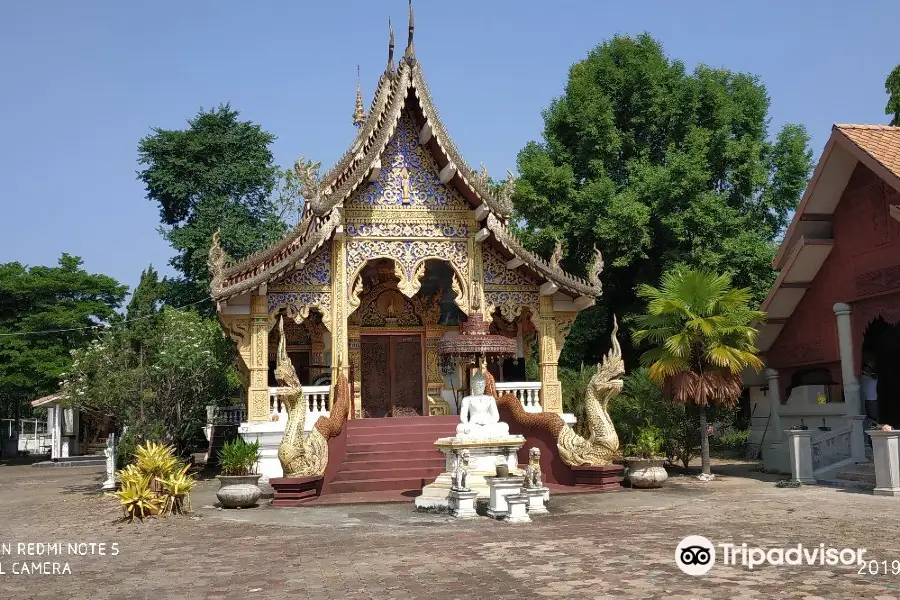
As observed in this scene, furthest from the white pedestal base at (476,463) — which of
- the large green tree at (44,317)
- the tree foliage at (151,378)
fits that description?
the large green tree at (44,317)

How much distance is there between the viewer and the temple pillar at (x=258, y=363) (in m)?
16.6

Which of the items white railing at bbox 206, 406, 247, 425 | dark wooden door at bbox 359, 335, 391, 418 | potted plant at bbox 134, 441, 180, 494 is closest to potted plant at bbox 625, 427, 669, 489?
dark wooden door at bbox 359, 335, 391, 418

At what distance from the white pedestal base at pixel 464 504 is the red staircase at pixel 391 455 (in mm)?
3466

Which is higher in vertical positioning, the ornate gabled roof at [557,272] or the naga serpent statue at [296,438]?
the ornate gabled roof at [557,272]

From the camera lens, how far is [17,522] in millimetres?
12836

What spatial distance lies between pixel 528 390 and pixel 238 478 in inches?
298

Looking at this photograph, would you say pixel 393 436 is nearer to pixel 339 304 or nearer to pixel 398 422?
pixel 398 422

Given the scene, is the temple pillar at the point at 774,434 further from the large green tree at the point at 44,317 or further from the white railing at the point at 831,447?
the large green tree at the point at 44,317

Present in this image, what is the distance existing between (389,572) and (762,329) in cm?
1264

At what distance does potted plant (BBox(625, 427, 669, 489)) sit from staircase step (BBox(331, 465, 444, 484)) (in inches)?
136

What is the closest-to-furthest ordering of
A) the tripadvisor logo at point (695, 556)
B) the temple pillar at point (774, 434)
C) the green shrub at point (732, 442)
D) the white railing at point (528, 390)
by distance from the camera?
1. the tripadvisor logo at point (695, 556)
2. the temple pillar at point (774, 434)
3. the white railing at point (528, 390)
4. the green shrub at point (732, 442)

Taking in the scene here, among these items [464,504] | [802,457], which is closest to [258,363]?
[464,504]

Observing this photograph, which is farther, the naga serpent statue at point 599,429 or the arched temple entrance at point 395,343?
the arched temple entrance at point 395,343

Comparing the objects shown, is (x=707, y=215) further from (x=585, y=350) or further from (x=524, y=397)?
(x=524, y=397)
